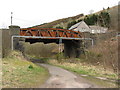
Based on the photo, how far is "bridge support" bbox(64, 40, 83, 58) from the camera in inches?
1233

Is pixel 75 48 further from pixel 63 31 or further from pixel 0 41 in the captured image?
pixel 0 41

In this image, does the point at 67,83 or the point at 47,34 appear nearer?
the point at 67,83

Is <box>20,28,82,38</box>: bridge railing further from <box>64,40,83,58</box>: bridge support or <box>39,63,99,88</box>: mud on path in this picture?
<box>39,63,99,88</box>: mud on path

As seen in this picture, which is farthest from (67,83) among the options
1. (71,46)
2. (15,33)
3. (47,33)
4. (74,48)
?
(71,46)

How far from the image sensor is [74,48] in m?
33.8

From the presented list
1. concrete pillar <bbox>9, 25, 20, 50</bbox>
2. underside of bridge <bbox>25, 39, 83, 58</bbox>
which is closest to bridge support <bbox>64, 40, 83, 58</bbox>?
underside of bridge <bbox>25, 39, 83, 58</bbox>

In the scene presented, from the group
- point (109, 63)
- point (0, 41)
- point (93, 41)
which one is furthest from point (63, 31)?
point (109, 63)

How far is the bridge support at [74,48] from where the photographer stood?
31314 millimetres

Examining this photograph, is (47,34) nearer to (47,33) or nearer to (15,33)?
(47,33)

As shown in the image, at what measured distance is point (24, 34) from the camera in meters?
25.5

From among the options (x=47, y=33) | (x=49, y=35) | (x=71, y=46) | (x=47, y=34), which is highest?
(x=47, y=33)

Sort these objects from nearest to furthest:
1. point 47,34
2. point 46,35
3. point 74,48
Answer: point 46,35
point 47,34
point 74,48

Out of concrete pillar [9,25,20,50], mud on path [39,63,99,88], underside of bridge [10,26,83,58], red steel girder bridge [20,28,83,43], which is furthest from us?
red steel girder bridge [20,28,83,43]

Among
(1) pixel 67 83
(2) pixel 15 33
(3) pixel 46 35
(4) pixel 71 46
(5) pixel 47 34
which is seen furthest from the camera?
(4) pixel 71 46
